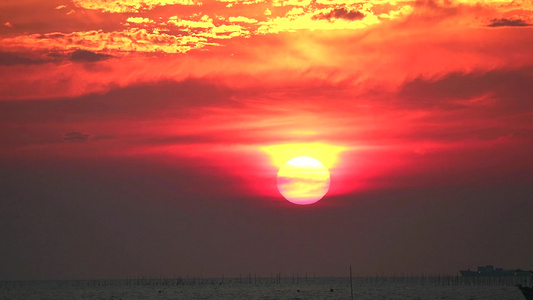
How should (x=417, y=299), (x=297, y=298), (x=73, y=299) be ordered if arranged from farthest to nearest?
(x=73, y=299)
(x=297, y=298)
(x=417, y=299)

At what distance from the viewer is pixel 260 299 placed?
176 meters

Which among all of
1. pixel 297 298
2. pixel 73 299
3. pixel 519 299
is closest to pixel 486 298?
pixel 519 299

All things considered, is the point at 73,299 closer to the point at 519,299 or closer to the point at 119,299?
the point at 119,299

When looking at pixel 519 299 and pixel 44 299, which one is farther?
pixel 44 299

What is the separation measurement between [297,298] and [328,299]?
982 centimetres

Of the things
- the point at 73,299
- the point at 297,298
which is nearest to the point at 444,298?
the point at 297,298

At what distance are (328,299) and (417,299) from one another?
20.3 meters

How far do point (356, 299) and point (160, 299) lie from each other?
4850 centimetres

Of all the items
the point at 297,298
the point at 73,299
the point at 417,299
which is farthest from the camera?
the point at 73,299

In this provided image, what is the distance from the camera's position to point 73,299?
195375mm

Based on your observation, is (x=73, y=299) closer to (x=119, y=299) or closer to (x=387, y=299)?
(x=119, y=299)

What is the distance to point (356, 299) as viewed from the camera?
174750 millimetres

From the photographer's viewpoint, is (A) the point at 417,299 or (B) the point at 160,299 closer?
(A) the point at 417,299

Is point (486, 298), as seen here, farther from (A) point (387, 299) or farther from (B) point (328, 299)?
(B) point (328, 299)
